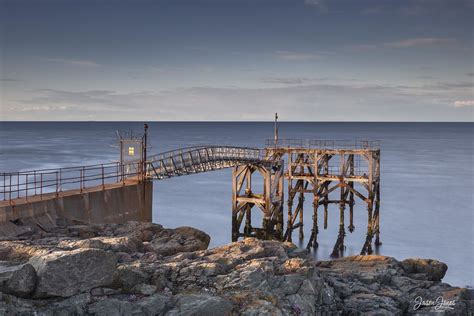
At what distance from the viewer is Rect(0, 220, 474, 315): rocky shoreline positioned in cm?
1466

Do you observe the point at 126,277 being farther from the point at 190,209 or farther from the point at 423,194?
the point at 423,194

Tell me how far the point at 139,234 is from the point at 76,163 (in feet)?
209

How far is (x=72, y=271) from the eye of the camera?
1488 cm

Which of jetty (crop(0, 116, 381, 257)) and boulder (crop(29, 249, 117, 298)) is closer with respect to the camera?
boulder (crop(29, 249, 117, 298))

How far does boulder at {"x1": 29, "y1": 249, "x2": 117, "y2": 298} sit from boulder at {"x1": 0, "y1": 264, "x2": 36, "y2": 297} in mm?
190

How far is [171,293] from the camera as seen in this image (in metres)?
15.8

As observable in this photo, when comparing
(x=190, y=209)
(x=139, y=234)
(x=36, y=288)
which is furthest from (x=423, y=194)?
(x=36, y=288)

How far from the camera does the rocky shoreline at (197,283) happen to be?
14.7m

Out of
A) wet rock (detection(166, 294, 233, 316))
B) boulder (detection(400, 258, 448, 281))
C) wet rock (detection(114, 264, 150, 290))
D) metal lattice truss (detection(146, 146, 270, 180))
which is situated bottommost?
boulder (detection(400, 258, 448, 281))

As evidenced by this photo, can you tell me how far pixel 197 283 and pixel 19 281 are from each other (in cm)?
488

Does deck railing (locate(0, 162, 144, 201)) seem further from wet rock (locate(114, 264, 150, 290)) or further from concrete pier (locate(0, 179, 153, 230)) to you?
wet rock (locate(114, 264, 150, 290))

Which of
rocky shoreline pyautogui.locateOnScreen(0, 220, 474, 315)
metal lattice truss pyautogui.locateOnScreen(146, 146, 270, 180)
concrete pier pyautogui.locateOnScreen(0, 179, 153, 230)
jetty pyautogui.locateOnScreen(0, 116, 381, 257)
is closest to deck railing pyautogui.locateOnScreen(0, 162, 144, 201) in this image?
jetty pyautogui.locateOnScreen(0, 116, 381, 257)

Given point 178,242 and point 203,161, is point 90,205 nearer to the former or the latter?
point 178,242

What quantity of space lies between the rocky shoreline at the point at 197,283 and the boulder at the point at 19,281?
0.03 m
